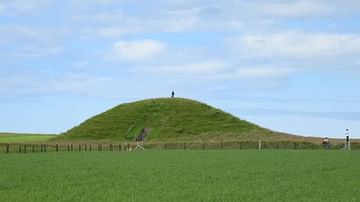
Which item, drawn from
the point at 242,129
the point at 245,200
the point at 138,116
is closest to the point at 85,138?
the point at 138,116

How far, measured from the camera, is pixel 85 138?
102 metres

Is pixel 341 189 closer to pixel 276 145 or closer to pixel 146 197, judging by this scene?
pixel 146 197

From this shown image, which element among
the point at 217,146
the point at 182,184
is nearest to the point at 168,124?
the point at 217,146

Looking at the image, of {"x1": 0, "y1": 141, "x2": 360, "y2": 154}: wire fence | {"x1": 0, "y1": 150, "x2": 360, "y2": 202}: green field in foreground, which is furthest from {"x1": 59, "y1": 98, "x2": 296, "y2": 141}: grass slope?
{"x1": 0, "y1": 150, "x2": 360, "y2": 202}: green field in foreground

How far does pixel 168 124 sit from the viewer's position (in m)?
104

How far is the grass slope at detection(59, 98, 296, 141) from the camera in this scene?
98688 mm

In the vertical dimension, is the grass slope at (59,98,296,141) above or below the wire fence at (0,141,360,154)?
above

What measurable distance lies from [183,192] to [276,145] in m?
58.0

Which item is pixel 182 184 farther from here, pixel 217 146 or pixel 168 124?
pixel 168 124

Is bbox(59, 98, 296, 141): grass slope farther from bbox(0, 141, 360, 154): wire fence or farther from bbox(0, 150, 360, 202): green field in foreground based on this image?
bbox(0, 150, 360, 202): green field in foreground

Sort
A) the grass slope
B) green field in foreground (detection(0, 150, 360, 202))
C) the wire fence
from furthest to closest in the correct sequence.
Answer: the grass slope → the wire fence → green field in foreground (detection(0, 150, 360, 202))

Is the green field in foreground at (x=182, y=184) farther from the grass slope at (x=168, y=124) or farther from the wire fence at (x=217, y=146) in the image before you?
the grass slope at (x=168, y=124)

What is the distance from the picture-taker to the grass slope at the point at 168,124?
324 feet

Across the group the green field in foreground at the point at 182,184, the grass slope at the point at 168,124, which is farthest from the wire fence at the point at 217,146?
the green field in foreground at the point at 182,184
